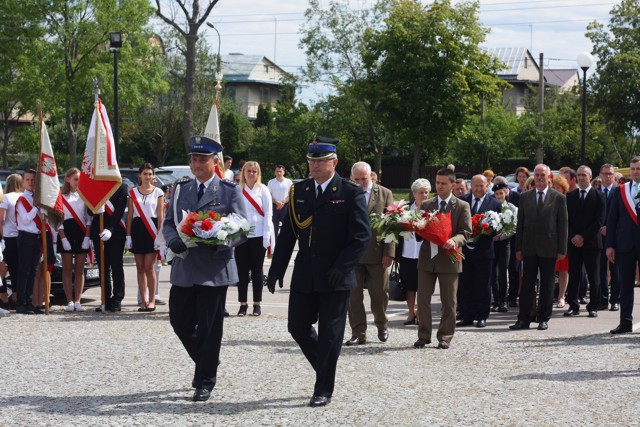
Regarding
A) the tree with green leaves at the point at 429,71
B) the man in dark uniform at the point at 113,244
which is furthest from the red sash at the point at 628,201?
the tree with green leaves at the point at 429,71

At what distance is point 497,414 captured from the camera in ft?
24.2

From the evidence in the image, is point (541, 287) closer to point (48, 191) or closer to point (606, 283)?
point (606, 283)

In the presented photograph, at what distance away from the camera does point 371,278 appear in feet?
35.8

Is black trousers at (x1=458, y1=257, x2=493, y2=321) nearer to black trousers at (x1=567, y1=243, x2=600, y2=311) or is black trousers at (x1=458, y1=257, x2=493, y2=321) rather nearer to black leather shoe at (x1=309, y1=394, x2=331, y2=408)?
black trousers at (x1=567, y1=243, x2=600, y2=311)

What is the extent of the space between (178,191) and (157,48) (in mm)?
36377

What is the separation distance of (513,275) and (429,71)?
98.9 feet

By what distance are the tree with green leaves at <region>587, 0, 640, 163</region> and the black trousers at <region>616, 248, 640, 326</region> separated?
111 feet

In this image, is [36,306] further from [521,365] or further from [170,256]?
[521,365]

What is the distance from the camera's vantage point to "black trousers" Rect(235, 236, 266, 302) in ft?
42.4

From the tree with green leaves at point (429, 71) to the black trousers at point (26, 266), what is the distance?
31.5 metres

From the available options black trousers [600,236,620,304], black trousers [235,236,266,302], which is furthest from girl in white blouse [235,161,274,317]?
black trousers [600,236,620,304]

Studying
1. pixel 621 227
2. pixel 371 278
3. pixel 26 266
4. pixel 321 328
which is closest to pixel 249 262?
pixel 371 278

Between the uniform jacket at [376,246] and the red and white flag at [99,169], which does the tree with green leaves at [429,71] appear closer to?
the red and white flag at [99,169]

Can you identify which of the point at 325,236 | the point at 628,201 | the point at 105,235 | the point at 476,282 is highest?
the point at 628,201
